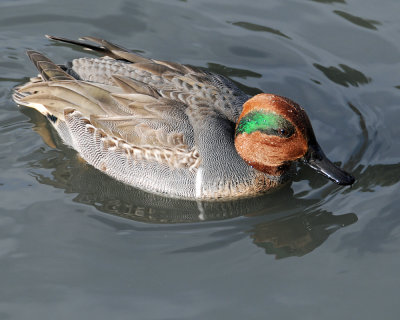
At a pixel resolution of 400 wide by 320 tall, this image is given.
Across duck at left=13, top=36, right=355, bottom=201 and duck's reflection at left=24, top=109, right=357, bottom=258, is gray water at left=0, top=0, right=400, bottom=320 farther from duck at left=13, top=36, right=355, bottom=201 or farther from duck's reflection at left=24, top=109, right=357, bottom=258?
duck at left=13, top=36, right=355, bottom=201

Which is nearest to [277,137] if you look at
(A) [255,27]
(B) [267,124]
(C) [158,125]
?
(B) [267,124]

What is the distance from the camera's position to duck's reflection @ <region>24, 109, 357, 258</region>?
688cm

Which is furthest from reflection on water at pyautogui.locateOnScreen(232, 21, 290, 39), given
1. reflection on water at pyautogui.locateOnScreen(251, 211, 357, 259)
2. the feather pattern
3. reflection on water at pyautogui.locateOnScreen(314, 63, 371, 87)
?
reflection on water at pyautogui.locateOnScreen(251, 211, 357, 259)

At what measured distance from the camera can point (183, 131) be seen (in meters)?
7.11

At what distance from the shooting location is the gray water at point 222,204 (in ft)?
19.9

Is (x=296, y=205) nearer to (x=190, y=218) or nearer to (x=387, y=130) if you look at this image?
(x=190, y=218)

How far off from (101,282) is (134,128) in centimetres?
179

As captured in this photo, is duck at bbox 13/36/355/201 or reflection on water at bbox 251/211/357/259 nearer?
reflection on water at bbox 251/211/357/259

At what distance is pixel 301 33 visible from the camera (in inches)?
390

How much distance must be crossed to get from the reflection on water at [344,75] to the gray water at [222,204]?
0.03 meters

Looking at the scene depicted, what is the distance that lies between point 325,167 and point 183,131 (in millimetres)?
1482

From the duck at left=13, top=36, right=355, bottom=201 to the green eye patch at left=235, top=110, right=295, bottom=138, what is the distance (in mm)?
10

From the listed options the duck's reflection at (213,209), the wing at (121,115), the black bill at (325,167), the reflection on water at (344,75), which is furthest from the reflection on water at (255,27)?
the black bill at (325,167)

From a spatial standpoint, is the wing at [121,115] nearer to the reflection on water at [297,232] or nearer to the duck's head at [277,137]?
the duck's head at [277,137]
